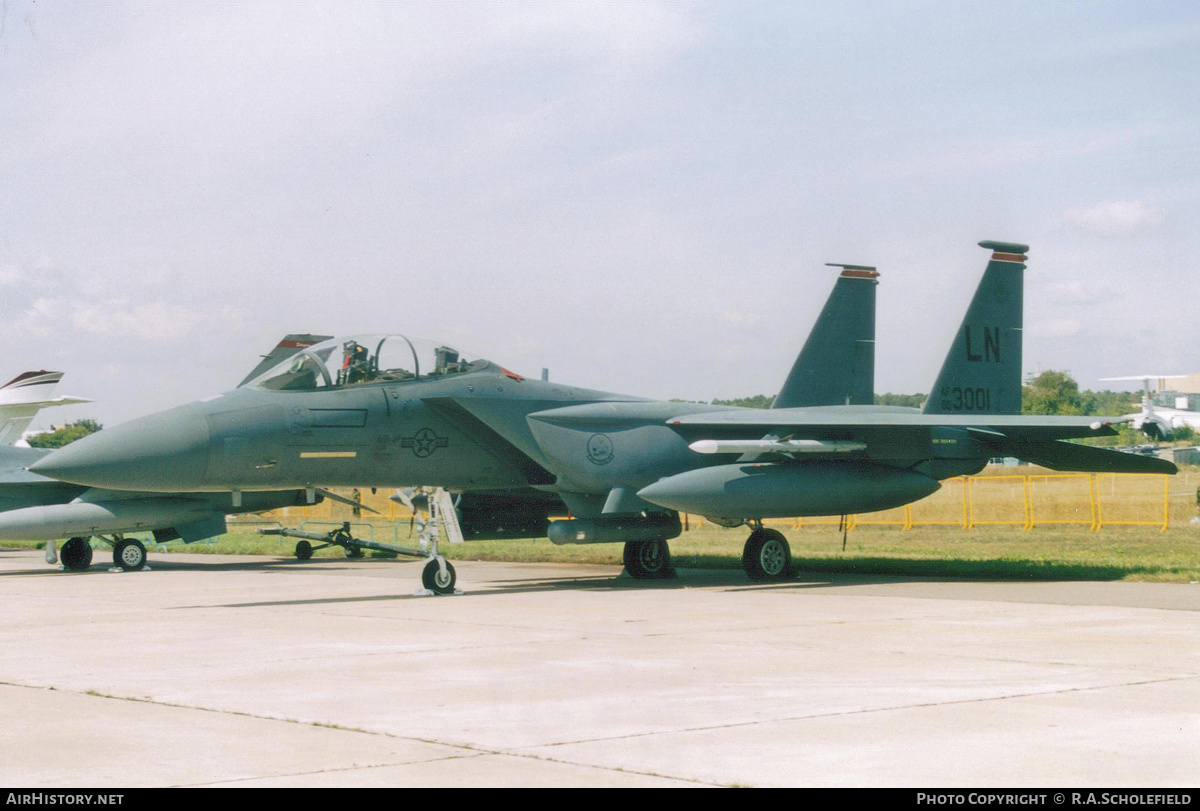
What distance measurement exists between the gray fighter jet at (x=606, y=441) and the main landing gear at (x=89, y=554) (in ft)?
27.8

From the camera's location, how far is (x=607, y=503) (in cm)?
1449

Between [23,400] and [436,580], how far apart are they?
20.2m

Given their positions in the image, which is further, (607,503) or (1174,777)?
(607,503)

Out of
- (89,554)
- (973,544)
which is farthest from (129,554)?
(973,544)

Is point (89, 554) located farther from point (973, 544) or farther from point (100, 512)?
point (973, 544)

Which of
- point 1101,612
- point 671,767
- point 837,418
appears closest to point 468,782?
point 671,767

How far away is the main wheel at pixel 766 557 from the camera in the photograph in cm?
1510

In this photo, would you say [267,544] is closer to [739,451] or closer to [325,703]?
[739,451]

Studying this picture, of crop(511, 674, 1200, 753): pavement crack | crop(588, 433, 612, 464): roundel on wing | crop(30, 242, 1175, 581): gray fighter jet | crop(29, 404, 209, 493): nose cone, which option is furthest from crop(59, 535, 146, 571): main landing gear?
crop(511, 674, 1200, 753): pavement crack

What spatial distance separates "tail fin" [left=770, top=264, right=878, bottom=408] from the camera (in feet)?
57.1

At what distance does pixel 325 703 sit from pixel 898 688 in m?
3.02

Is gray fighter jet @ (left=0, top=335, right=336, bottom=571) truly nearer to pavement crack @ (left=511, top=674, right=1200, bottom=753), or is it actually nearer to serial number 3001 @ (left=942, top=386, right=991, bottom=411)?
serial number 3001 @ (left=942, top=386, right=991, bottom=411)

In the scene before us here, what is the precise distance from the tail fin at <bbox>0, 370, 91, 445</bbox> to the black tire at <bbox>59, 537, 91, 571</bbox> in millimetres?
9327

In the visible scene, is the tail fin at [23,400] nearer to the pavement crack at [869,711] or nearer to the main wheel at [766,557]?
the main wheel at [766,557]
